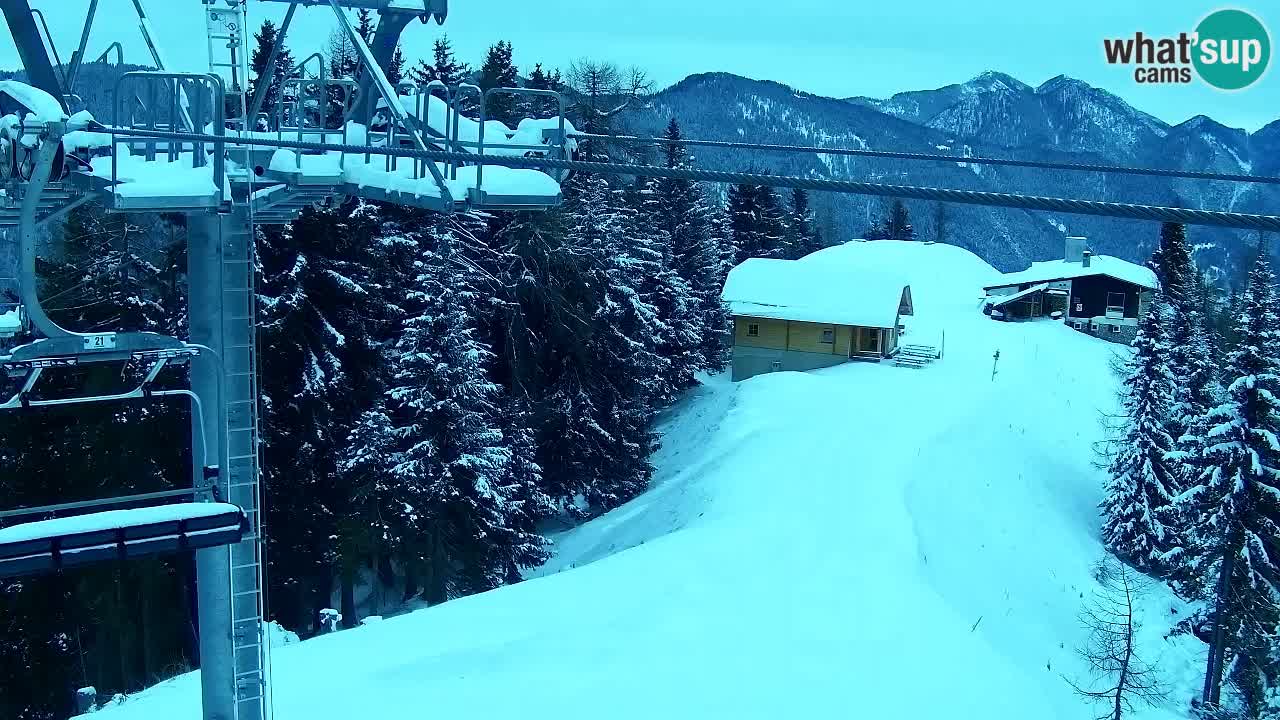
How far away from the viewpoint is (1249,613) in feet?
86.5

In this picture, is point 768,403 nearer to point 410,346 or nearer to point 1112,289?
point 410,346

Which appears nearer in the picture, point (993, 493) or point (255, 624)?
point (255, 624)

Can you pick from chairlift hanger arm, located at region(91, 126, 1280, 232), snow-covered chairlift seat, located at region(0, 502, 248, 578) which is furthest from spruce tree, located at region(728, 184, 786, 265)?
chairlift hanger arm, located at region(91, 126, 1280, 232)

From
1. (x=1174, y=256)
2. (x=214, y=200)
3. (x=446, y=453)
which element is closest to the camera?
(x=214, y=200)

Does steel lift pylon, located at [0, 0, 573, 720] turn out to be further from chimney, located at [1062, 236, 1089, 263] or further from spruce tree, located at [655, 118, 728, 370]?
chimney, located at [1062, 236, 1089, 263]

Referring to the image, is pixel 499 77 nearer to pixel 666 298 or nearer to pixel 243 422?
pixel 666 298

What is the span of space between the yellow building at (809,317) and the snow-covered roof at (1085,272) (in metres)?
19.3

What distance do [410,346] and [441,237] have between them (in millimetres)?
2995

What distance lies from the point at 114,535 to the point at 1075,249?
235ft

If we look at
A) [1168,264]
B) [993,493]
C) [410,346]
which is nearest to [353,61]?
[410,346]

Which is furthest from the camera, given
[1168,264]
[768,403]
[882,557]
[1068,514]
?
[1168,264]

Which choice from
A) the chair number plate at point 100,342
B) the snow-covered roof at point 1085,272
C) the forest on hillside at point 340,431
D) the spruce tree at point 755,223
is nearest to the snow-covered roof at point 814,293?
the spruce tree at point 755,223

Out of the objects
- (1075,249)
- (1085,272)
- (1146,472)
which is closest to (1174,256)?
(1085,272)

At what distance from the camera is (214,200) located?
8086mm
